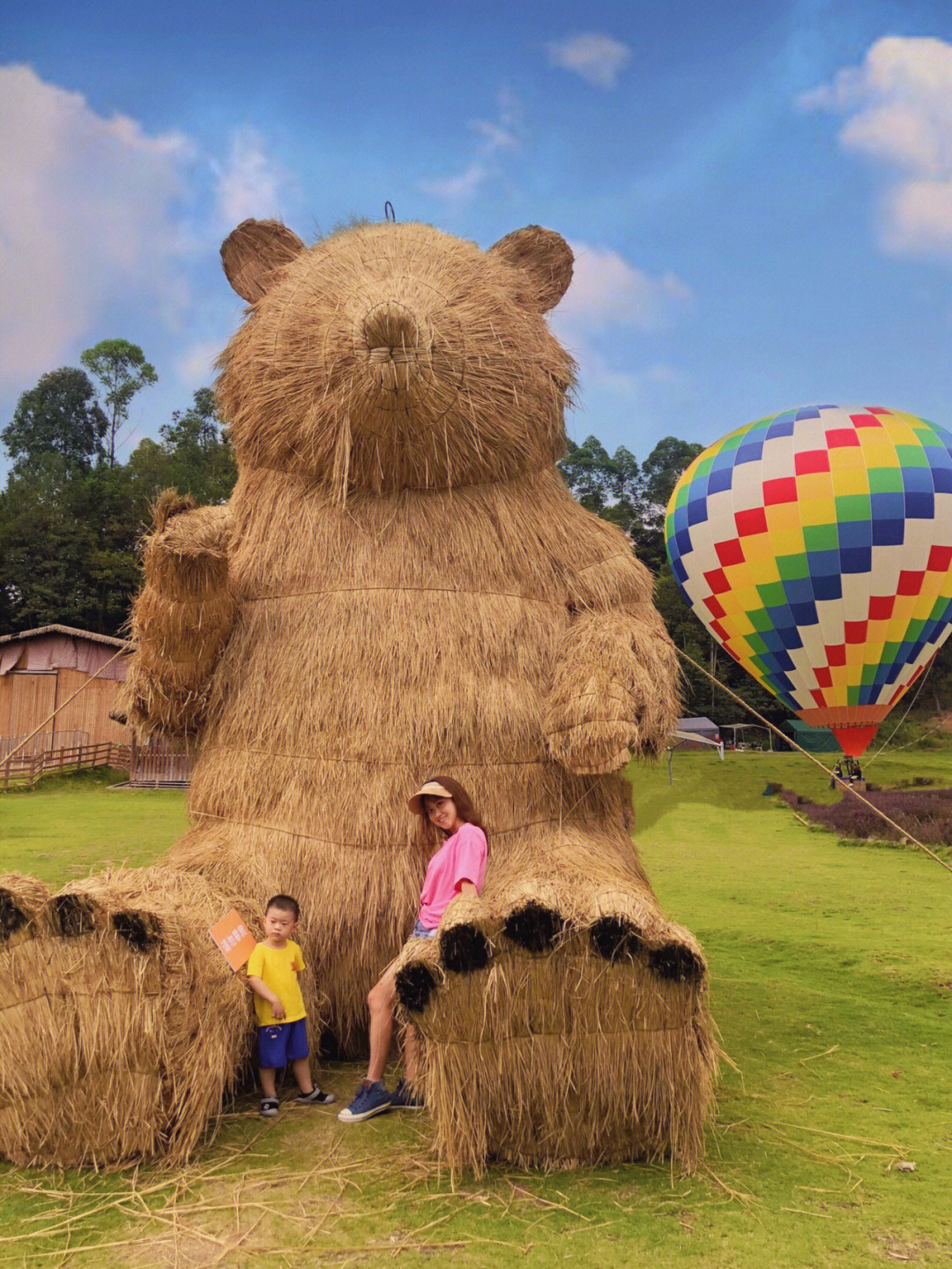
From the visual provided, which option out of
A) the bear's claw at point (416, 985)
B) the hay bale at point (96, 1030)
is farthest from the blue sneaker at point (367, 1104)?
the bear's claw at point (416, 985)

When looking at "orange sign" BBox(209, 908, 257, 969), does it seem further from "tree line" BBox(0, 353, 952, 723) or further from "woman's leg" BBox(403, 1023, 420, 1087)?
"tree line" BBox(0, 353, 952, 723)

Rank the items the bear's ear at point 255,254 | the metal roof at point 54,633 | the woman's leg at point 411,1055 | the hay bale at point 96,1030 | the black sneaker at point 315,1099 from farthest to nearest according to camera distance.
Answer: the metal roof at point 54,633 < the bear's ear at point 255,254 < the black sneaker at point 315,1099 < the woman's leg at point 411,1055 < the hay bale at point 96,1030

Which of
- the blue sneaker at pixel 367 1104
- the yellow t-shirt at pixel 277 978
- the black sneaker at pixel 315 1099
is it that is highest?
the yellow t-shirt at pixel 277 978

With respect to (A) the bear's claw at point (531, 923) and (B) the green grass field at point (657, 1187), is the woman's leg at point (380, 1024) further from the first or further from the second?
(A) the bear's claw at point (531, 923)

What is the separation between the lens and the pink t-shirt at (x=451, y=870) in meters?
2.77

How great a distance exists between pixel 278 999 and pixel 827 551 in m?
10.5

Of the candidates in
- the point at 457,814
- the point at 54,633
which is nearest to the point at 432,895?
the point at 457,814

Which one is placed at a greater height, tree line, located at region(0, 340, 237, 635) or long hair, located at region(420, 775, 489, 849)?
tree line, located at region(0, 340, 237, 635)

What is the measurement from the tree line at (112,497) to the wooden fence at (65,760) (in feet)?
12.6

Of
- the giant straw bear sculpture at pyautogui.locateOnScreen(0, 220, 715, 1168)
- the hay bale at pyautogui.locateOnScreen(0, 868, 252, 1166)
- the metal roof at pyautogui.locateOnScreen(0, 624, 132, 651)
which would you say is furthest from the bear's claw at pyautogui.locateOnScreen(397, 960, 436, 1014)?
the metal roof at pyautogui.locateOnScreen(0, 624, 132, 651)

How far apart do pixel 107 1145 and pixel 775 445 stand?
448 inches

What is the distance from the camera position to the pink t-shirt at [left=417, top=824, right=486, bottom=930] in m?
2.77

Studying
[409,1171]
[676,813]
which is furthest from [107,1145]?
[676,813]

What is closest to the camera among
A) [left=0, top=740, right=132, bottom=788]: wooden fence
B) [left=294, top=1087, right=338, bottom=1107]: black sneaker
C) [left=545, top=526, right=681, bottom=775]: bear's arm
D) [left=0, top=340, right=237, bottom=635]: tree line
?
[left=294, top=1087, right=338, bottom=1107]: black sneaker
